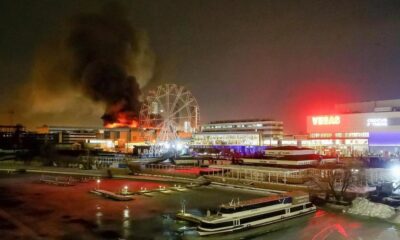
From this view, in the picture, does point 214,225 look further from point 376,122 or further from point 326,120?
point 326,120

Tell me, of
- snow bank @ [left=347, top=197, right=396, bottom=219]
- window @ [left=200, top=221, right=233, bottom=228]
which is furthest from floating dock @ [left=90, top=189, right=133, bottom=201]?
snow bank @ [left=347, top=197, right=396, bottom=219]

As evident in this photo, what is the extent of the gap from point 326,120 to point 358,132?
5845mm

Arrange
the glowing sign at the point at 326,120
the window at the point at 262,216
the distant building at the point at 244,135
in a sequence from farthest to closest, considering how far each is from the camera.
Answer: the distant building at the point at 244,135 → the glowing sign at the point at 326,120 → the window at the point at 262,216

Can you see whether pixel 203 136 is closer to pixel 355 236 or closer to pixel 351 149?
pixel 351 149

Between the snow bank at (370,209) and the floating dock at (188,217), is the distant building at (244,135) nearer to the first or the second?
the snow bank at (370,209)

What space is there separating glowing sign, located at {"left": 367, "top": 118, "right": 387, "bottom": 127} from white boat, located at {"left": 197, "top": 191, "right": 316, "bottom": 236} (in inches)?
1611

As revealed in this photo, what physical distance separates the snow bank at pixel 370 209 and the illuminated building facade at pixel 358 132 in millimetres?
33530

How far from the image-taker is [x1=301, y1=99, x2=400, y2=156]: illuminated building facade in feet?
202

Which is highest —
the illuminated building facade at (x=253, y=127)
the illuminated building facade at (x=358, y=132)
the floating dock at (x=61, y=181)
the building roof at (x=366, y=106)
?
the building roof at (x=366, y=106)

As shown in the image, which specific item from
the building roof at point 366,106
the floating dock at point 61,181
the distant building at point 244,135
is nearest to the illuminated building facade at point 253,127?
the distant building at point 244,135

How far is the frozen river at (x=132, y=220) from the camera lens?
21.7 metres

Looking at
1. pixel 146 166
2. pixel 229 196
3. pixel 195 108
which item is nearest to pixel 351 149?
pixel 195 108

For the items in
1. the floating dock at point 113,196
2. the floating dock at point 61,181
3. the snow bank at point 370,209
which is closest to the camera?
the snow bank at point 370,209

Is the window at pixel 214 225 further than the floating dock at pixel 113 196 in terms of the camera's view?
No
